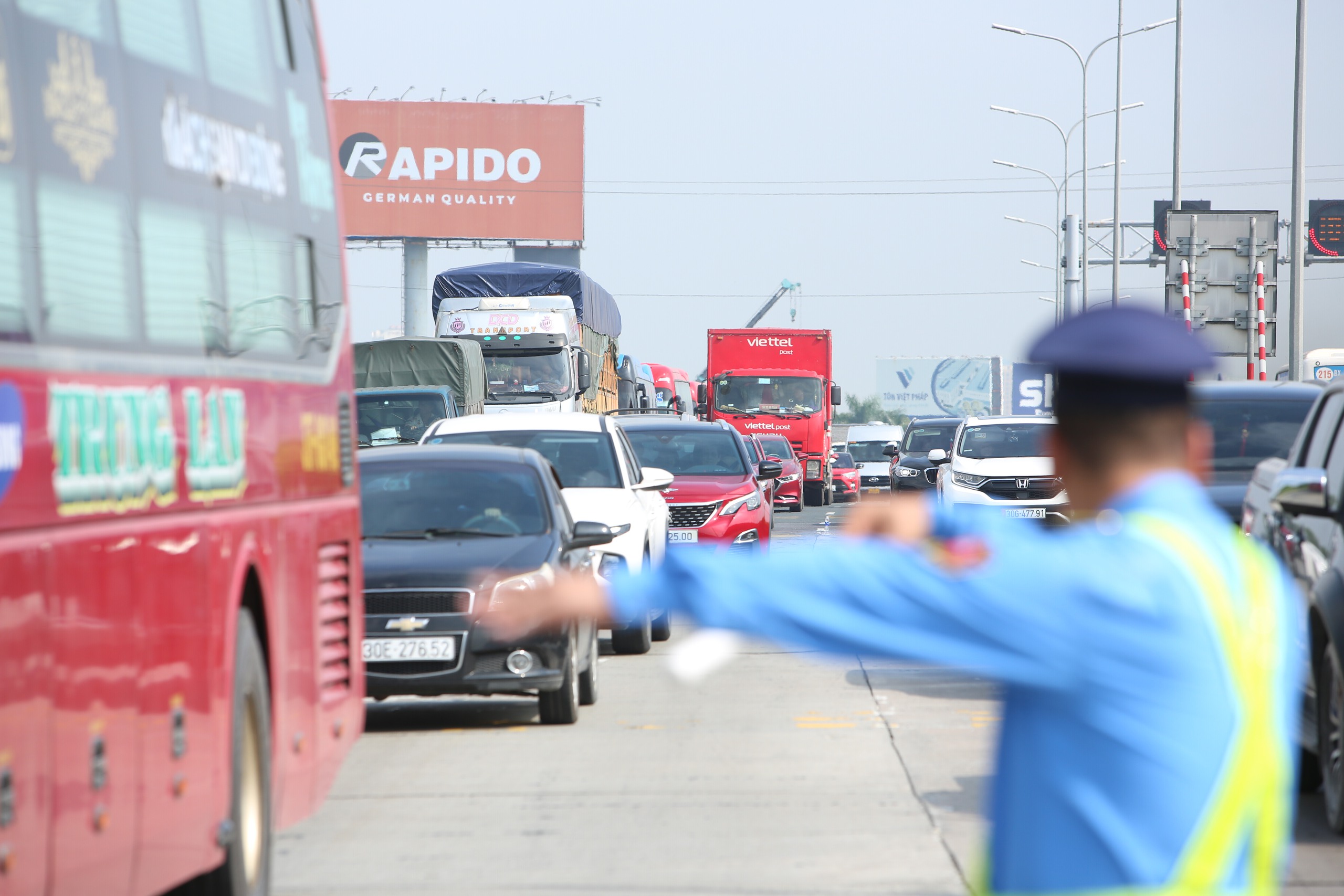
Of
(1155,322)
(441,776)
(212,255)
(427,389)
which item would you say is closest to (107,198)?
(212,255)

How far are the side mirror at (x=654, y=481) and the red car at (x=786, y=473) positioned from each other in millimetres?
23842

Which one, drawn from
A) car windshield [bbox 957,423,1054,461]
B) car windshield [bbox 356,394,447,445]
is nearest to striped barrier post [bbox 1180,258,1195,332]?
car windshield [bbox 957,423,1054,461]

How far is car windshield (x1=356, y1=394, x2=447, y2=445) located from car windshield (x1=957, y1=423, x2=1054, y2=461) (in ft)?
22.6

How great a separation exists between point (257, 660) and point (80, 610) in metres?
1.72

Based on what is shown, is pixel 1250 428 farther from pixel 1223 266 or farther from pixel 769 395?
pixel 769 395

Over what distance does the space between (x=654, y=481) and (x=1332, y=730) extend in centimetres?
813

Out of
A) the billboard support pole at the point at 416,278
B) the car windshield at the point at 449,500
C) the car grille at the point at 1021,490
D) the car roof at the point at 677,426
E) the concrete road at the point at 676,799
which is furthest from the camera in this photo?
the billboard support pole at the point at 416,278

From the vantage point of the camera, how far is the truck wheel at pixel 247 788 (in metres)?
5.73

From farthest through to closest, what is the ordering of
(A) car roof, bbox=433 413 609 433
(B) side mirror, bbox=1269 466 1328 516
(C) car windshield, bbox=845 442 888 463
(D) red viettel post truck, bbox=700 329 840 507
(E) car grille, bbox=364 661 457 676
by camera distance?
(C) car windshield, bbox=845 442 888 463 < (D) red viettel post truck, bbox=700 329 840 507 < (A) car roof, bbox=433 413 609 433 < (E) car grille, bbox=364 661 457 676 < (B) side mirror, bbox=1269 466 1328 516

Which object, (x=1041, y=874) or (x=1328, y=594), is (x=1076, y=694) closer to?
(x=1041, y=874)

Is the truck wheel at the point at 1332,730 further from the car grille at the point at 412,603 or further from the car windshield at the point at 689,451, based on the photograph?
the car windshield at the point at 689,451

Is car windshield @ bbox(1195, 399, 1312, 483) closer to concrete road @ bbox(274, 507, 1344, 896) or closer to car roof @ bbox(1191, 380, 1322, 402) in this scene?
car roof @ bbox(1191, 380, 1322, 402)

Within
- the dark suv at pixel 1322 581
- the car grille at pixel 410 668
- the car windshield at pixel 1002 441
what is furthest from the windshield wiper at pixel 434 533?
the car windshield at pixel 1002 441

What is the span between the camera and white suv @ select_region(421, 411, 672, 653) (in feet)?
47.9
